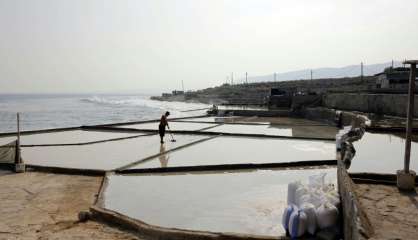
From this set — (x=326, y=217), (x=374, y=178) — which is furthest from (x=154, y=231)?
(x=374, y=178)

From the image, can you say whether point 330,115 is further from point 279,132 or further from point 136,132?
point 136,132

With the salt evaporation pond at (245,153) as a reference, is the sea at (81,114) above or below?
below

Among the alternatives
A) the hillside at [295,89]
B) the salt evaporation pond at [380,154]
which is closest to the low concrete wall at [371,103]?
the salt evaporation pond at [380,154]

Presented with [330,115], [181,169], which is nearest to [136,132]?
[181,169]

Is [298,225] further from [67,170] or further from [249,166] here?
[67,170]

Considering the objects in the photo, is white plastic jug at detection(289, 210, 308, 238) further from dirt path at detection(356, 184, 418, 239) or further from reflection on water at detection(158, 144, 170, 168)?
reflection on water at detection(158, 144, 170, 168)

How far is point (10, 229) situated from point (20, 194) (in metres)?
1.80

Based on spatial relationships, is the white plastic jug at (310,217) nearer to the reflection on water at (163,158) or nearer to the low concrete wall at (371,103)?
the reflection on water at (163,158)

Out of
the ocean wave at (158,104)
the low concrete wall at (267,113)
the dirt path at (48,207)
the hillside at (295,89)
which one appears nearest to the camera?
the dirt path at (48,207)

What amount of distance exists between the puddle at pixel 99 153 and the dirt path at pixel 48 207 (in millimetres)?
1064

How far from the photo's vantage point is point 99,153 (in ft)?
→ 34.9

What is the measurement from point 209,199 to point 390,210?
2.80 metres

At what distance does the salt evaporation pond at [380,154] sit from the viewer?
6.87m

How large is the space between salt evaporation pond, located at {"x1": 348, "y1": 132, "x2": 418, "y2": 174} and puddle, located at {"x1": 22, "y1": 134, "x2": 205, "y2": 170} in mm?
5141
